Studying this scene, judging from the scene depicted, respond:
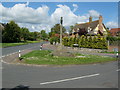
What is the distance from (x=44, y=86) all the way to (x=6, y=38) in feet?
175

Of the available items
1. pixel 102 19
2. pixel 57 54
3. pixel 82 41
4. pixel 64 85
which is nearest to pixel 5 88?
pixel 64 85

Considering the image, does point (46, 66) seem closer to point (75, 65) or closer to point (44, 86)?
point (75, 65)

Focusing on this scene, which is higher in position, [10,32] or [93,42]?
[10,32]

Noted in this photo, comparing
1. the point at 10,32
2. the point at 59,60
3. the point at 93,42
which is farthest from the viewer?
the point at 10,32

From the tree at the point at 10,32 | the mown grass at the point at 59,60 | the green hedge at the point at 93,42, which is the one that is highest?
the tree at the point at 10,32

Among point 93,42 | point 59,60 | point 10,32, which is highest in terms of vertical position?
point 10,32

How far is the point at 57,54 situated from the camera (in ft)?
51.9

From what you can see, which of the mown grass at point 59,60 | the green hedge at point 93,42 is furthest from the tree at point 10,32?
the mown grass at point 59,60

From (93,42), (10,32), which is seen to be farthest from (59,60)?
(10,32)

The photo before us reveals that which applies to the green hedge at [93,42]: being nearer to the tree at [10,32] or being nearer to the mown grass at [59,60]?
the mown grass at [59,60]

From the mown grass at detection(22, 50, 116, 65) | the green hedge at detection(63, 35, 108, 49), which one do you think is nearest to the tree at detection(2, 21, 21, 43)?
the green hedge at detection(63, 35, 108, 49)

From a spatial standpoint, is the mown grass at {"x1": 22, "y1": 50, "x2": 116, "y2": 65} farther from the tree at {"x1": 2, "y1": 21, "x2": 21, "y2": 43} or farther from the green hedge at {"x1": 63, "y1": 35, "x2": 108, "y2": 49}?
the tree at {"x1": 2, "y1": 21, "x2": 21, "y2": 43}

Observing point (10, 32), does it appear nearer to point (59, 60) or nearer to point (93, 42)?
point (93, 42)

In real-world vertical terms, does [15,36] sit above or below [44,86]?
above
